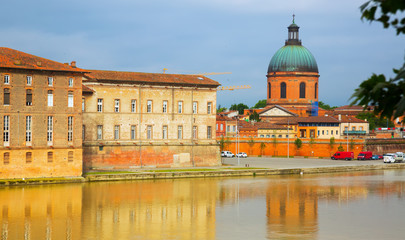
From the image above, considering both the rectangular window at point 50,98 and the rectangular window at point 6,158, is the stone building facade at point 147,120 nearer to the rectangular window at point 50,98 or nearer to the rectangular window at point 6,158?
the rectangular window at point 50,98

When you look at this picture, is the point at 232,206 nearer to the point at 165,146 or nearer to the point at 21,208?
the point at 21,208

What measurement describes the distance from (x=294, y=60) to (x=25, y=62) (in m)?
80.9

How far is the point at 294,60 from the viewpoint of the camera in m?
125

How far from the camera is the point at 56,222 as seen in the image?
3500 cm

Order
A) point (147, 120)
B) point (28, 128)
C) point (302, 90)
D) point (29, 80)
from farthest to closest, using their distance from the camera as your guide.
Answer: point (302, 90)
point (147, 120)
point (29, 80)
point (28, 128)

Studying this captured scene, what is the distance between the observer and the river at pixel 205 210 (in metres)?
31.9

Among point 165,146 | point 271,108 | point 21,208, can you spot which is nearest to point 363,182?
point 165,146

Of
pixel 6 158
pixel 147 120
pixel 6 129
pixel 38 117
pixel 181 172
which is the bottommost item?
pixel 181 172

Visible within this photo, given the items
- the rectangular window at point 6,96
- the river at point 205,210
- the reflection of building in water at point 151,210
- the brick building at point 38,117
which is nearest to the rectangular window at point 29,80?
the brick building at point 38,117

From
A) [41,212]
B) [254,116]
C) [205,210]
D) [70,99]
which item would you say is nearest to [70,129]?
[70,99]

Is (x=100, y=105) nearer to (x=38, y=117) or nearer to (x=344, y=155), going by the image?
(x=38, y=117)

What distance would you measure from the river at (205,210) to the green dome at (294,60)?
68.4 m

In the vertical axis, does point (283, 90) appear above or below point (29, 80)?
above

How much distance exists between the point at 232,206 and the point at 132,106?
22980 mm
